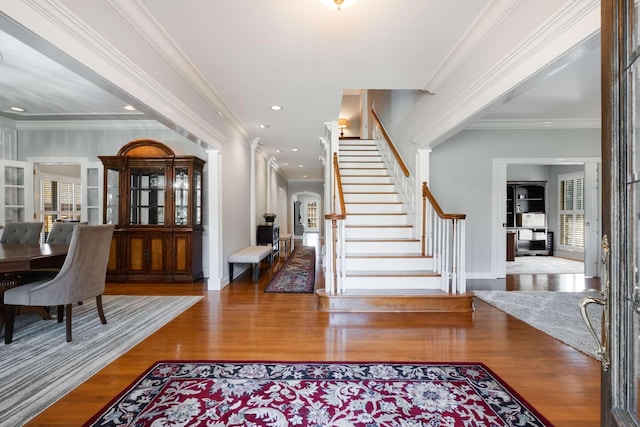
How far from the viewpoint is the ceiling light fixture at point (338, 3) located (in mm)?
2062

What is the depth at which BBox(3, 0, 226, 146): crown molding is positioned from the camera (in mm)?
1499

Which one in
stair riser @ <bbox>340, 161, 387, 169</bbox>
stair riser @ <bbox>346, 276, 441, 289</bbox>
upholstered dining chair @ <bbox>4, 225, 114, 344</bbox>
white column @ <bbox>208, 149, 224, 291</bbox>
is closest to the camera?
upholstered dining chair @ <bbox>4, 225, 114, 344</bbox>

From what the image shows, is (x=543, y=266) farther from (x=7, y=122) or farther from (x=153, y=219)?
(x=7, y=122)

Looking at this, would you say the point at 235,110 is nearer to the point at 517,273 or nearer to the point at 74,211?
the point at 74,211

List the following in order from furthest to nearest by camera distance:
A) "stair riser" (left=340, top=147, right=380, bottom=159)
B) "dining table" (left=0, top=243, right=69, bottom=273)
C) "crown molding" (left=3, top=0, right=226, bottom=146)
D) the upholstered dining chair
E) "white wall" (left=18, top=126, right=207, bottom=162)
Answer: "stair riser" (left=340, top=147, right=380, bottom=159), "white wall" (left=18, top=126, right=207, bottom=162), the upholstered dining chair, "dining table" (left=0, top=243, right=69, bottom=273), "crown molding" (left=3, top=0, right=226, bottom=146)

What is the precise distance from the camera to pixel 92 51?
1879mm

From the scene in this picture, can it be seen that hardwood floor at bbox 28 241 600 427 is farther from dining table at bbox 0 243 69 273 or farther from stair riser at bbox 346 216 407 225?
stair riser at bbox 346 216 407 225

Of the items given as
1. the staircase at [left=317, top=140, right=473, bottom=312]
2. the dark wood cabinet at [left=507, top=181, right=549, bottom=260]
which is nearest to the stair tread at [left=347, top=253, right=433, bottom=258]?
the staircase at [left=317, top=140, right=473, bottom=312]

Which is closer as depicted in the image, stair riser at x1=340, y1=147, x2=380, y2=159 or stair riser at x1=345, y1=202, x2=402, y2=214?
stair riser at x1=345, y1=202, x2=402, y2=214

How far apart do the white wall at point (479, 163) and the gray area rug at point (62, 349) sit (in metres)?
4.31

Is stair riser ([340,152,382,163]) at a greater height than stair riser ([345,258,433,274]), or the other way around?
stair riser ([340,152,382,163])

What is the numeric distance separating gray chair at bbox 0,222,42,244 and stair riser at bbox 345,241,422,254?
4032mm

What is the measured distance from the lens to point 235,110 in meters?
4.42

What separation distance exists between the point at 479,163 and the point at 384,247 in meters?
2.42
